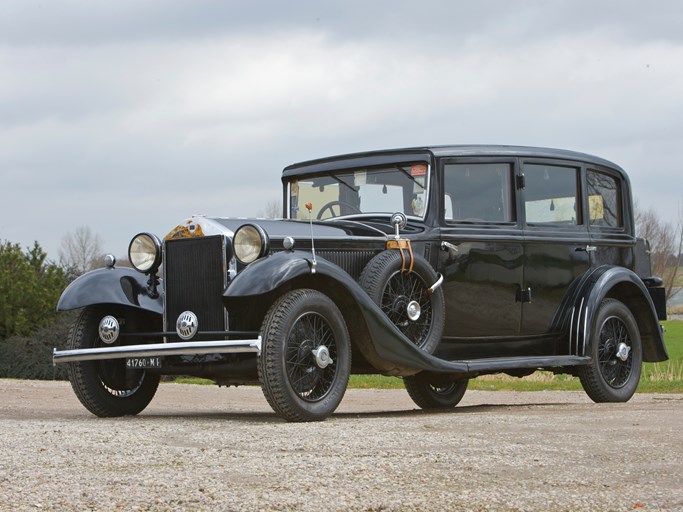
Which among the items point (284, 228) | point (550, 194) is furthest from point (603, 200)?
point (284, 228)

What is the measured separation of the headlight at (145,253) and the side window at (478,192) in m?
2.37

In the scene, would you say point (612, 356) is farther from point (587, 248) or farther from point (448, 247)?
point (448, 247)

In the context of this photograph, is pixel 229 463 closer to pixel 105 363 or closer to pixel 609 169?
pixel 105 363

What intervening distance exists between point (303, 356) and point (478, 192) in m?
2.67

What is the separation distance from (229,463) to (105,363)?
3.67m

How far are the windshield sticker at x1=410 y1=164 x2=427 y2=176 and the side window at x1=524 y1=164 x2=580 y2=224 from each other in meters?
1.05

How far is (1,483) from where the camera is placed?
439 centimetres

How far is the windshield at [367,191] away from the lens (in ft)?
29.5

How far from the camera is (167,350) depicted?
721 cm

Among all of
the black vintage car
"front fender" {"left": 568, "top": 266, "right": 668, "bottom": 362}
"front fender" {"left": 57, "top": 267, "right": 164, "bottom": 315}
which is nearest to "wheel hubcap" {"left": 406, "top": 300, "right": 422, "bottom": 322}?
the black vintage car

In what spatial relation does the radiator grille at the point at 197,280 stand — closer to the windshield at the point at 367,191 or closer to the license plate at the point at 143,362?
the license plate at the point at 143,362

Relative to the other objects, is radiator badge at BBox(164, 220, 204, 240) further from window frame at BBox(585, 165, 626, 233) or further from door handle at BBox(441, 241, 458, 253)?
window frame at BBox(585, 165, 626, 233)

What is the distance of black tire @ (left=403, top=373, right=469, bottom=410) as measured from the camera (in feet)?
32.9

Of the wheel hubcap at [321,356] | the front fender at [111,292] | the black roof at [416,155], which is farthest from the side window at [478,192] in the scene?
the front fender at [111,292]
